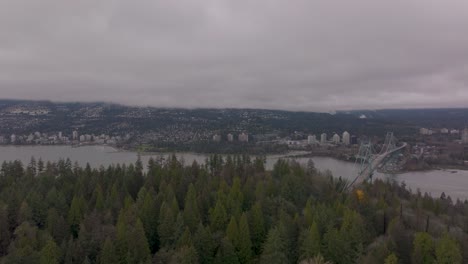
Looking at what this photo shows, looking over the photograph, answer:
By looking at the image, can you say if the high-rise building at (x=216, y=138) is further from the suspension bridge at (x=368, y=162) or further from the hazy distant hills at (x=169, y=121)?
the suspension bridge at (x=368, y=162)

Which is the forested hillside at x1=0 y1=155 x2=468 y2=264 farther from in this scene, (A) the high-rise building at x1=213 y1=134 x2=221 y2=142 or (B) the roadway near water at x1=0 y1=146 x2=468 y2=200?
(A) the high-rise building at x1=213 y1=134 x2=221 y2=142

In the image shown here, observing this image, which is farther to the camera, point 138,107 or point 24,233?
point 138,107

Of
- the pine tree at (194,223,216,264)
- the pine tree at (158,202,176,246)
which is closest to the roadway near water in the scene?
the pine tree at (158,202,176,246)

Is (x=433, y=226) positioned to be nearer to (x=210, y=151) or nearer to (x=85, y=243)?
(x=85, y=243)

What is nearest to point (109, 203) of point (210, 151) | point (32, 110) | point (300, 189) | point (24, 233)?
point (24, 233)

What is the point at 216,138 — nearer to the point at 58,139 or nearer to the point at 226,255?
the point at 58,139

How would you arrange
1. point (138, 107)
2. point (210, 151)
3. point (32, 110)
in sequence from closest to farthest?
point (210, 151) < point (32, 110) < point (138, 107)
